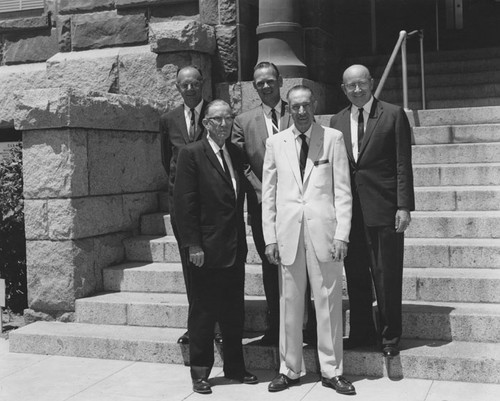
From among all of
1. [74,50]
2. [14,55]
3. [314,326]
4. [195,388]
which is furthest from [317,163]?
[14,55]

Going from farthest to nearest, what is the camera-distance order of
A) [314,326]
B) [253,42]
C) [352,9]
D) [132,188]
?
[352,9] < [253,42] < [132,188] < [314,326]

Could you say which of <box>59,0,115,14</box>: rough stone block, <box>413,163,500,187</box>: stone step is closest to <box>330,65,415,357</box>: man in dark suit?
<box>413,163,500,187</box>: stone step

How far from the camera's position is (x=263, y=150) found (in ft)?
21.2

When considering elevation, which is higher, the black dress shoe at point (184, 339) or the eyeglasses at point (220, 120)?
the eyeglasses at point (220, 120)

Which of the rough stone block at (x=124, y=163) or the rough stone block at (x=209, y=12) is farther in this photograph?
the rough stone block at (x=209, y=12)

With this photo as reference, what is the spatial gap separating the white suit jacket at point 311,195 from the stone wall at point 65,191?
7.97 feet

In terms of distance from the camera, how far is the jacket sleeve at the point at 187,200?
6035 mm

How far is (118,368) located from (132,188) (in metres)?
2.41

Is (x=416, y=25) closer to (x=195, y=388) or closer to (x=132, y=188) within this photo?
(x=132, y=188)

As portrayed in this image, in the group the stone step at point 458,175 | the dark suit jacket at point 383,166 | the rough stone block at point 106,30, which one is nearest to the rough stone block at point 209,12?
the rough stone block at point 106,30

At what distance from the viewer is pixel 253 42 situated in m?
10.5

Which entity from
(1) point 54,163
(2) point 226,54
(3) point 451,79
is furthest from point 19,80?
(3) point 451,79

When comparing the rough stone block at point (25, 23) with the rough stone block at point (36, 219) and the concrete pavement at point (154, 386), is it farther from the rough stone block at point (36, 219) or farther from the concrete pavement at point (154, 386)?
the concrete pavement at point (154, 386)

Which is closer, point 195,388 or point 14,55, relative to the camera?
point 195,388
